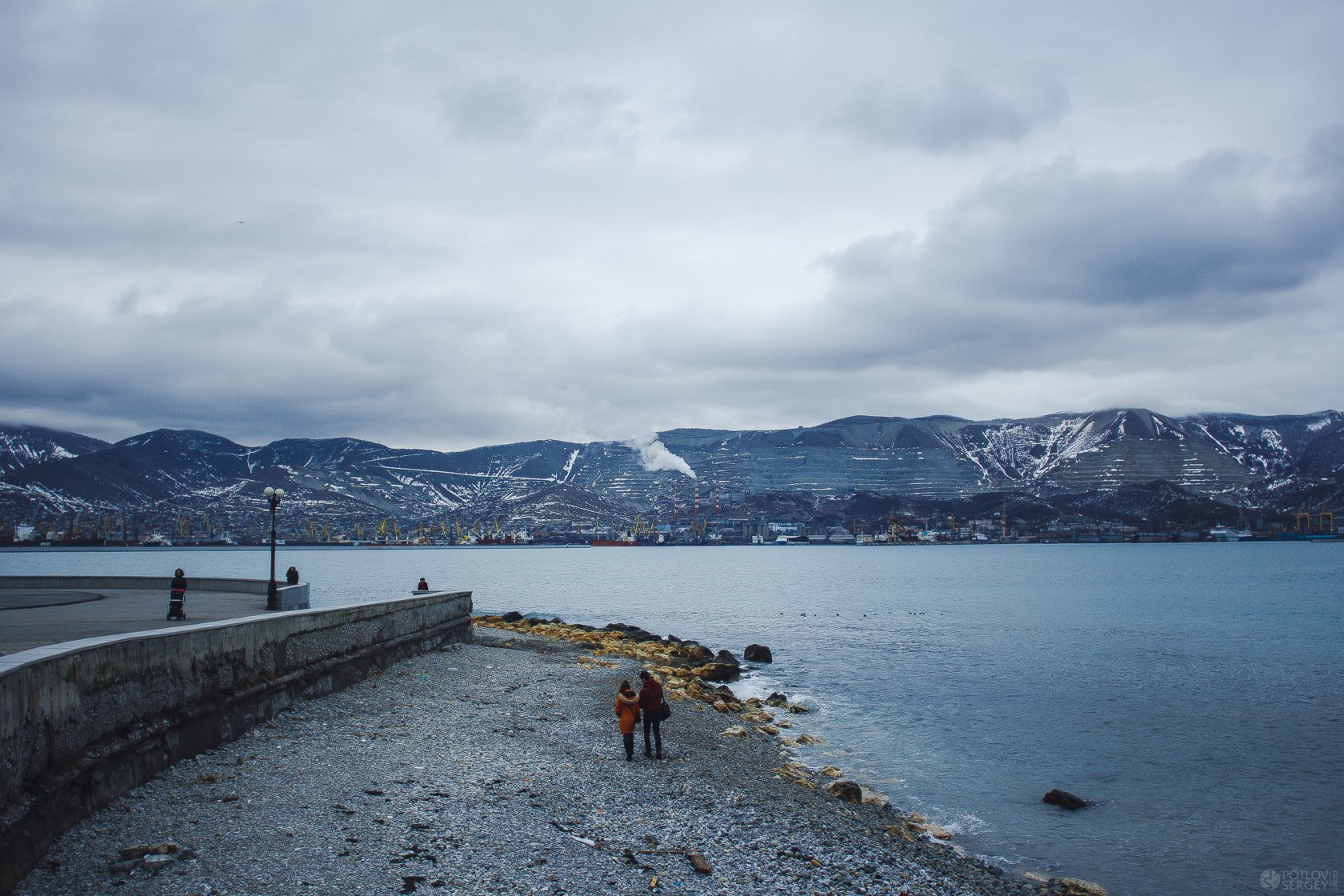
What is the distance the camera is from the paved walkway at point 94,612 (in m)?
16.5

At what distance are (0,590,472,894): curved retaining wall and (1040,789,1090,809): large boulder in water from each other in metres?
Result: 15.4

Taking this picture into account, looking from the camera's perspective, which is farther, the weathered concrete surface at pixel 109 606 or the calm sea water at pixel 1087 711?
the calm sea water at pixel 1087 711

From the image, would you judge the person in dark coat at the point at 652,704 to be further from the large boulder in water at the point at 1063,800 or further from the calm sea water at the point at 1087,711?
the large boulder in water at the point at 1063,800

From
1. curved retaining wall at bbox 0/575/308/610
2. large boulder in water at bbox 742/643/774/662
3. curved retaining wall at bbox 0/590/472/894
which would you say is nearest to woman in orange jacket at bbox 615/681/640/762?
curved retaining wall at bbox 0/590/472/894

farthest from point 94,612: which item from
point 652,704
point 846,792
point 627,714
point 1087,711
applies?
point 1087,711

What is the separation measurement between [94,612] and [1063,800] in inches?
898

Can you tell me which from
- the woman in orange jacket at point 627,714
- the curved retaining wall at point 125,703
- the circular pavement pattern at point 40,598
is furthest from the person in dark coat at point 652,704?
the circular pavement pattern at point 40,598

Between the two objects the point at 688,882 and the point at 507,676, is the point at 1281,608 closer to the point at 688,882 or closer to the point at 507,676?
the point at 507,676

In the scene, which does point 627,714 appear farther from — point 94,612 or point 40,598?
point 40,598

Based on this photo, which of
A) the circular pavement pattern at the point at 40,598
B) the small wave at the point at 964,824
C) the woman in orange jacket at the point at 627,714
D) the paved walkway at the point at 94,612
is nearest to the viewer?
the paved walkway at the point at 94,612

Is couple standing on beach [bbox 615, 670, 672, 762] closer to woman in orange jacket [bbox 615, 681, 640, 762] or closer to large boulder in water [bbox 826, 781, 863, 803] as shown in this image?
woman in orange jacket [bbox 615, 681, 640, 762]

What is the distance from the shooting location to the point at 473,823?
1233cm

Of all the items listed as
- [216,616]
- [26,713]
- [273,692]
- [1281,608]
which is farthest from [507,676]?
[1281,608]

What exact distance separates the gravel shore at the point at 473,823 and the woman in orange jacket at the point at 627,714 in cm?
27
